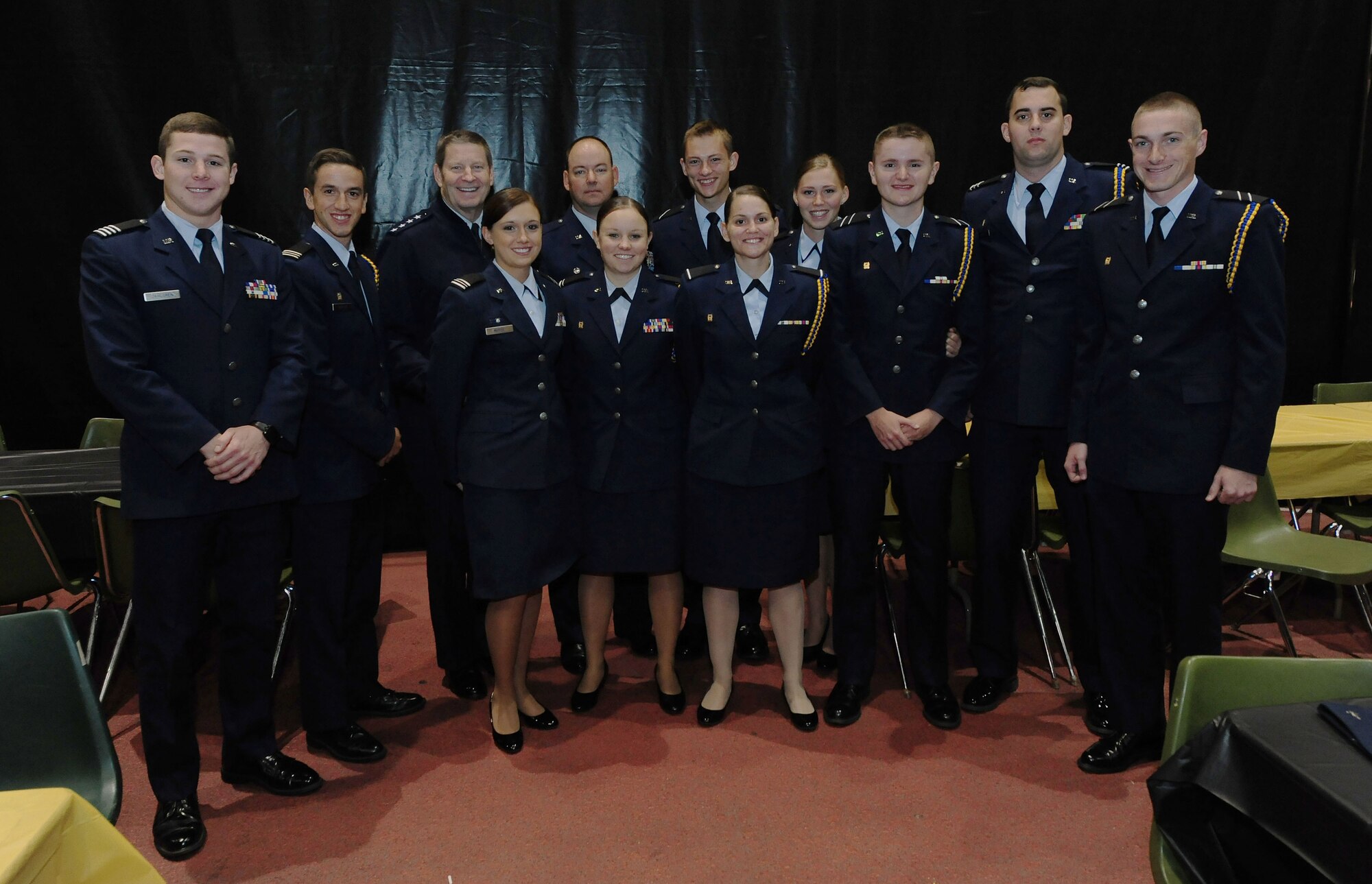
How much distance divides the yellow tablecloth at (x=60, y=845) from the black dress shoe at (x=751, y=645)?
263cm

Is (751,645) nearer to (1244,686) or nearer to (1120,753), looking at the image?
(1120,753)

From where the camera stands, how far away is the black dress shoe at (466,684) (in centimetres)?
352

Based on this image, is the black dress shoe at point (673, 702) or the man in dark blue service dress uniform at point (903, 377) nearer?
the man in dark blue service dress uniform at point (903, 377)

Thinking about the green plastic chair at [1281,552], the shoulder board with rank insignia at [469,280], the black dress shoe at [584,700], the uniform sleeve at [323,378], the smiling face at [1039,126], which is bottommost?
the black dress shoe at [584,700]

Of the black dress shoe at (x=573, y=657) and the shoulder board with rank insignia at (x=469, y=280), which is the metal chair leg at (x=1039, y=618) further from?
the shoulder board with rank insignia at (x=469, y=280)

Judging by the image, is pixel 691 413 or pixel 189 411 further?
pixel 691 413

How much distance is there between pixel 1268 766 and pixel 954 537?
223 centimetres

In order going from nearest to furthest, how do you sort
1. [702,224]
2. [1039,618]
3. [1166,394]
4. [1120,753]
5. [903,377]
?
[1166,394]
[1120,753]
[903,377]
[1039,618]
[702,224]

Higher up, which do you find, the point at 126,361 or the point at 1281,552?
the point at 126,361

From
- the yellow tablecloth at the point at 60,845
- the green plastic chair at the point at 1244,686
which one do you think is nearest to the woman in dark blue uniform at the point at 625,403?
the green plastic chair at the point at 1244,686

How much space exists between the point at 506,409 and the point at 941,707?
173cm

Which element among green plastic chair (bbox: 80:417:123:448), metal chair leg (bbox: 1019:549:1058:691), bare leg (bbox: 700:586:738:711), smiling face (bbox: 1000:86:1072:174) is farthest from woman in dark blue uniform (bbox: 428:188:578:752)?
green plastic chair (bbox: 80:417:123:448)

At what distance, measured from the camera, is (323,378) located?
287cm

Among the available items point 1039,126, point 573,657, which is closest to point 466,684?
point 573,657
